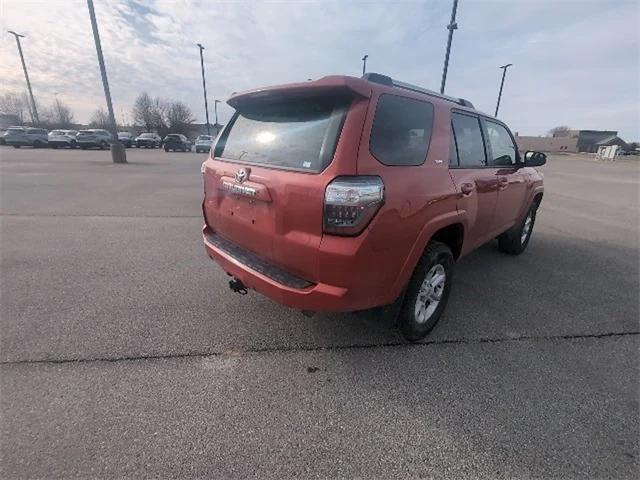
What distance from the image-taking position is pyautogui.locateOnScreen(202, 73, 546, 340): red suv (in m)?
2.10

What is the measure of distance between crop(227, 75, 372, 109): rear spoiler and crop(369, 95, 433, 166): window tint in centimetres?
17

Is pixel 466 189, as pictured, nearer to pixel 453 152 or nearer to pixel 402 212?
pixel 453 152

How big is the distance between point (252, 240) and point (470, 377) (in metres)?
1.90

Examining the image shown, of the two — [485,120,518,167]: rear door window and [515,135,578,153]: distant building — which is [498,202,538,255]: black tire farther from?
[515,135,578,153]: distant building

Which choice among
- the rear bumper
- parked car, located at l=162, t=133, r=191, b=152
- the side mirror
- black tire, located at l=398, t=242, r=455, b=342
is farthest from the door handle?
parked car, located at l=162, t=133, r=191, b=152

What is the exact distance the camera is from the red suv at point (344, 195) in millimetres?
2104

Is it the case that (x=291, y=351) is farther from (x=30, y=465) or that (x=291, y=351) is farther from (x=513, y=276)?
(x=513, y=276)

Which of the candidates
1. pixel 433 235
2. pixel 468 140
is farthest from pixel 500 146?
pixel 433 235

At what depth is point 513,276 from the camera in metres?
4.49

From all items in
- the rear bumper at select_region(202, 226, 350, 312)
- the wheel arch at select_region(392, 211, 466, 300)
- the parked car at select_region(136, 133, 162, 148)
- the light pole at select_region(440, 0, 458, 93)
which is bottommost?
the parked car at select_region(136, 133, 162, 148)

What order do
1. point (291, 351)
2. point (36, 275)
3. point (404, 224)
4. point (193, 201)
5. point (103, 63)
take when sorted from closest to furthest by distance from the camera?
point (404, 224)
point (291, 351)
point (36, 275)
point (193, 201)
point (103, 63)

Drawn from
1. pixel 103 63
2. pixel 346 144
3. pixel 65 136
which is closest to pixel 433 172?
pixel 346 144

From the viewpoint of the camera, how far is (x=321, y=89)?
7.24 feet

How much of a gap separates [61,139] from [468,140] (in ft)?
127
